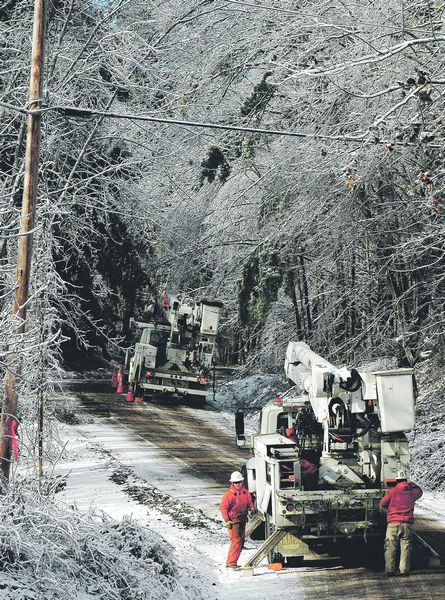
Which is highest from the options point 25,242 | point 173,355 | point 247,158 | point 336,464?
point 247,158

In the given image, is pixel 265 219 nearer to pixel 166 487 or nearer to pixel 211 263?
pixel 211 263

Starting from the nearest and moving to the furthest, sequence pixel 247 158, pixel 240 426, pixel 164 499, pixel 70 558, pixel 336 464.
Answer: pixel 70 558, pixel 336 464, pixel 240 426, pixel 164 499, pixel 247 158

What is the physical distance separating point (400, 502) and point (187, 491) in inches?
247

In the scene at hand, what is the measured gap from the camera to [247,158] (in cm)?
2225

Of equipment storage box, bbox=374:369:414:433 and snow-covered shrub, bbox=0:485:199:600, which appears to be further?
equipment storage box, bbox=374:369:414:433

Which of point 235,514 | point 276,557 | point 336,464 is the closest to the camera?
point 276,557

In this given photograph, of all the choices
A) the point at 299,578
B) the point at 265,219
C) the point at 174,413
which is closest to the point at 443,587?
the point at 299,578

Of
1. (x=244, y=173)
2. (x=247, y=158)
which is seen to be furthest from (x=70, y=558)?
(x=244, y=173)

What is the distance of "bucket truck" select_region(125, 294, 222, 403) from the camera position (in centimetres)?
2930

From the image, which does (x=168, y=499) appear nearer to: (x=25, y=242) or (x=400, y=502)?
(x=400, y=502)

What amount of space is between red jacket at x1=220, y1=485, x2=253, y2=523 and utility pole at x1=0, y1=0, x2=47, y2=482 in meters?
2.85

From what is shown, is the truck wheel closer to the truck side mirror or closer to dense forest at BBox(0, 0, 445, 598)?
dense forest at BBox(0, 0, 445, 598)

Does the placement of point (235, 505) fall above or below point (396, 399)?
below

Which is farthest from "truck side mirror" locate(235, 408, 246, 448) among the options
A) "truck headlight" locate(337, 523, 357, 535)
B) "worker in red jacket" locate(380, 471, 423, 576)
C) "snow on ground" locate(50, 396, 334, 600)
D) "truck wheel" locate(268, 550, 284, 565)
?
"worker in red jacket" locate(380, 471, 423, 576)
